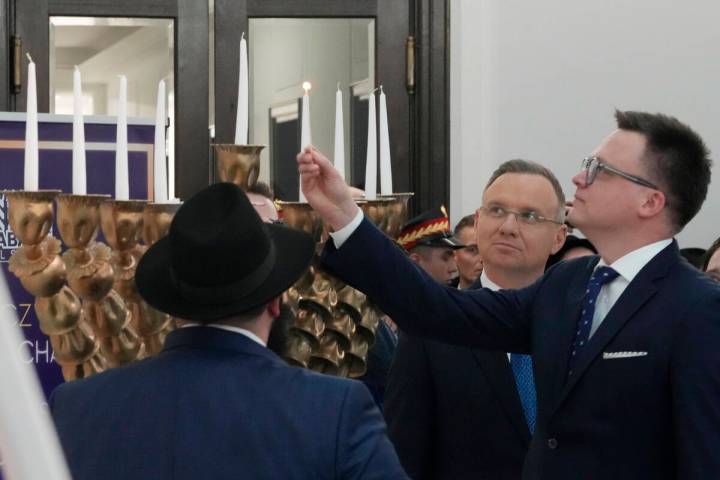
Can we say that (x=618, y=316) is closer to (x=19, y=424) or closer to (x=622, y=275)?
(x=622, y=275)

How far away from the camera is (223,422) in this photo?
3.89ft

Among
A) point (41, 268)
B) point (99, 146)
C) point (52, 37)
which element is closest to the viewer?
point (41, 268)

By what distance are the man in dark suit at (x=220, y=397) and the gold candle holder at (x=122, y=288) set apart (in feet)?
0.87

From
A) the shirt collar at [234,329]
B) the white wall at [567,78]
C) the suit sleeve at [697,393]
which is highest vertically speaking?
the white wall at [567,78]

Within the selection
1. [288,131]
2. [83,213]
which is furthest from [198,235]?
[288,131]

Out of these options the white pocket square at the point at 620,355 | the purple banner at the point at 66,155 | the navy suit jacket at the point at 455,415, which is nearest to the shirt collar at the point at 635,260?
the white pocket square at the point at 620,355

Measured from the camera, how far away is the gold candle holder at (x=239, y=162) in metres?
1.48

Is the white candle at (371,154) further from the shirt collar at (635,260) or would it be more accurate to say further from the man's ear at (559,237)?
A: the man's ear at (559,237)

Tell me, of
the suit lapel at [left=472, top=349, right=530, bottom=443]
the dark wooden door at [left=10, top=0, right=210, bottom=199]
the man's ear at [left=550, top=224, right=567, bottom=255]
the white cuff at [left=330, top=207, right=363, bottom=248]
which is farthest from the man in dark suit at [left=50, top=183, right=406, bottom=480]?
the dark wooden door at [left=10, top=0, right=210, bottom=199]

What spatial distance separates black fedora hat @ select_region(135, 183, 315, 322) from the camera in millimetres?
1242

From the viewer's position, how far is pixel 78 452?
1.22 meters

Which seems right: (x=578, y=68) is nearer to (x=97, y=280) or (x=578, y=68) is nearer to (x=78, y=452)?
(x=97, y=280)

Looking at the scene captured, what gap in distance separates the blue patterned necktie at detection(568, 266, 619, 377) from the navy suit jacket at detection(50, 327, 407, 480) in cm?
50

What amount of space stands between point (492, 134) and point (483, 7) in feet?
1.46
